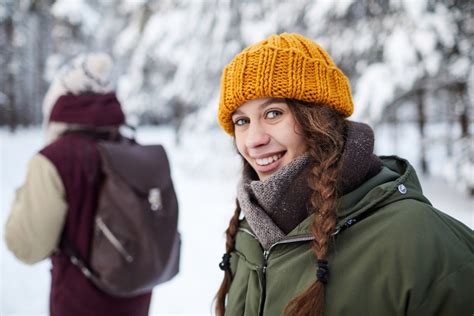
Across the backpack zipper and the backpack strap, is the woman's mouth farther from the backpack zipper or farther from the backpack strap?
the backpack strap

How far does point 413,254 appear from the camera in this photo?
1.11m

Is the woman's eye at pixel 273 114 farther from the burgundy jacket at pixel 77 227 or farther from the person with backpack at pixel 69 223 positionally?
the burgundy jacket at pixel 77 227

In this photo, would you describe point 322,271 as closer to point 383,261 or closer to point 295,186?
point 383,261

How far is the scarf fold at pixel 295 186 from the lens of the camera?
52.4 inches

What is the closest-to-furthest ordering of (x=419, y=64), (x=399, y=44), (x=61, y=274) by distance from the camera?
1. (x=61, y=274)
2. (x=399, y=44)
3. (x=419, y=64)

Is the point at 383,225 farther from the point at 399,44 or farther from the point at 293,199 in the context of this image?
the point at 399,44

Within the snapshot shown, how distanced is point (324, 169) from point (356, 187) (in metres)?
0.14

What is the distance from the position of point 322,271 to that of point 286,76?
0.74 meters


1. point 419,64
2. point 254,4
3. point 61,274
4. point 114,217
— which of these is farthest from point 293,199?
point 254,4

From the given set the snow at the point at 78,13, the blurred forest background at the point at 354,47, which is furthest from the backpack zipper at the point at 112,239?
the snow at the point at 78,13

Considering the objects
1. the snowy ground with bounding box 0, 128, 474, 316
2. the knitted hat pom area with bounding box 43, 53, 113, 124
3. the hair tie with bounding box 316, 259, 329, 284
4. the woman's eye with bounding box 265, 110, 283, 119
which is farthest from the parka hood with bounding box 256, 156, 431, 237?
the snowy ground with bounding box 0, 128, 474, 316

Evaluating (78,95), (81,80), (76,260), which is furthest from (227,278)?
(81,80)

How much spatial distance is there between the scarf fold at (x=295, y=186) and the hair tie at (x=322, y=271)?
0.71ft

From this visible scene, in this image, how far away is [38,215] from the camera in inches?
89.0
